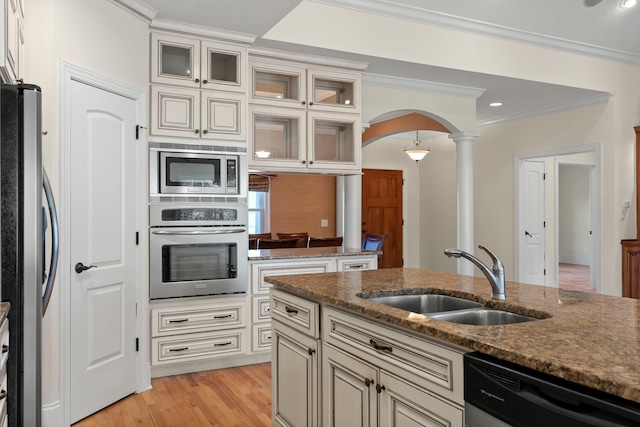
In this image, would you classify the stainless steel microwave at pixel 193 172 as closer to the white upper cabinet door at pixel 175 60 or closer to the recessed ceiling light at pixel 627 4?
the white upper cabinet door at pixel 175 60

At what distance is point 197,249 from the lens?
3.79 metres

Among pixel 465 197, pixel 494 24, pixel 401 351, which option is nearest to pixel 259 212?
pixel 465 197

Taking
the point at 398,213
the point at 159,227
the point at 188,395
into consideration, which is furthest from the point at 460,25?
the point at 398,213

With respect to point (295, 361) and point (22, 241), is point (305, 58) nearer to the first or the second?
point (295, 361)

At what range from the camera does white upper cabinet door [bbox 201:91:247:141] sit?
12.6ft

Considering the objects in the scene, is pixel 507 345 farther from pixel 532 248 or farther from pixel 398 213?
pixel 398 213

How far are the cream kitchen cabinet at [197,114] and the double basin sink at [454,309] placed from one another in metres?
2.23

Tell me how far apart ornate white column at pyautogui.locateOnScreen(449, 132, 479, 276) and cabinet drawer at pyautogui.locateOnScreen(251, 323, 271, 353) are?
96.6 inches

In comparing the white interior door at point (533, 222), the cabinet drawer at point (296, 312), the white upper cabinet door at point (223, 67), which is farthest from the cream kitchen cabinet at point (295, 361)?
the white interior door at point (533, 222)

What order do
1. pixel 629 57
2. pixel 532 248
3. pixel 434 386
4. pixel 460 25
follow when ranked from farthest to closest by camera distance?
1. pixel 532 248
2. pixel 629 57
3. pixel 460 25
4. pixel 434 386

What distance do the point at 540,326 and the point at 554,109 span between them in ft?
18.6

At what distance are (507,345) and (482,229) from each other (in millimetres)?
6704

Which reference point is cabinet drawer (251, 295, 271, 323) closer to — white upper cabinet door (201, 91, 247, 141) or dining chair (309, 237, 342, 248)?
white upper cabinet door (201, 91, 247, 141)

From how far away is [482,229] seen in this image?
25.1 feet
